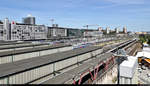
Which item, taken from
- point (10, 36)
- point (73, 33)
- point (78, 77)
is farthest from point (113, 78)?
point (73, 33)

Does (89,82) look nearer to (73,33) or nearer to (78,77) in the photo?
(78,77)

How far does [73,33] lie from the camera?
135625mm

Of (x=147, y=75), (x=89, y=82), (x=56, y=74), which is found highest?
(x=56, y=74)

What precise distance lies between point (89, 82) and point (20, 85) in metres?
9.61

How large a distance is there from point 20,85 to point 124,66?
33.1 ft

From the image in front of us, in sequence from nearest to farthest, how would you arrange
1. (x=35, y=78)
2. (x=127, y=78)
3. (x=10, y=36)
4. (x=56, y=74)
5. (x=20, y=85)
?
(x=127, y=78) → (x=20, y=85) → (x=35, y=78) → (x=56, y=74) → (x=10, y=36)

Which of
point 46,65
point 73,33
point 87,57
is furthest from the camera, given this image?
point 73,33

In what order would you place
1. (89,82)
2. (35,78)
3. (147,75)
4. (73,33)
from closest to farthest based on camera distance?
(35,78) → (89,82) → (147,75) → (73,33)

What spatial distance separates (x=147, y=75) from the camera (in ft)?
88.0

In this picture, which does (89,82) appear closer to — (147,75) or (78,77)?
(78,77)

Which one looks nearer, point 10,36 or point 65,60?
point 65,60

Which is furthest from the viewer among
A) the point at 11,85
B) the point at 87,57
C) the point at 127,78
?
the point at 87,57

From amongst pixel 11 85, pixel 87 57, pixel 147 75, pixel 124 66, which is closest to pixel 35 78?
pixel 11 85

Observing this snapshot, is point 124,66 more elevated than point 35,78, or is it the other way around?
point 124,66
